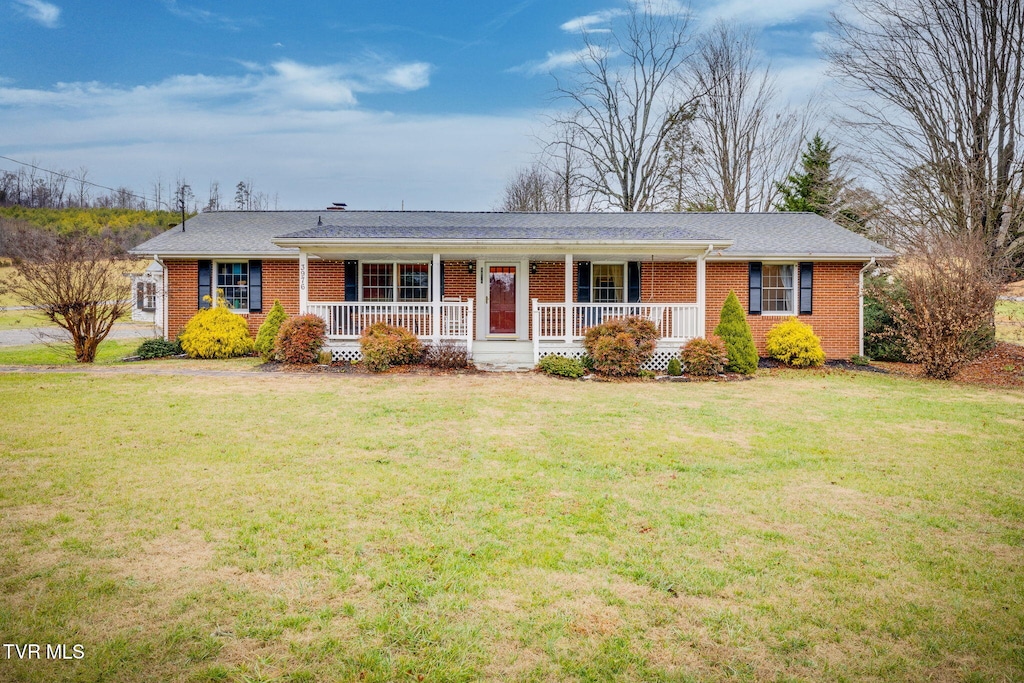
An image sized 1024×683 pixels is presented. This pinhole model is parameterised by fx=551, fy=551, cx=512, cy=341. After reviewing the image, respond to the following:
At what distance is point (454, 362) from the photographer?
1395cm

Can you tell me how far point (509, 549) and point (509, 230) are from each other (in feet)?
43.6

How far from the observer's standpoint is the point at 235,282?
1745 cm

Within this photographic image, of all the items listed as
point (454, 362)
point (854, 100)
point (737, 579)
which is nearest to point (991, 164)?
point (854, 100)

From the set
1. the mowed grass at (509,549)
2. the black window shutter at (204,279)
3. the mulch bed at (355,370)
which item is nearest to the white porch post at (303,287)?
the mulch bed at (355,370)

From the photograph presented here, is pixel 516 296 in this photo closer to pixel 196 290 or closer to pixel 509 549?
pixel 196 290

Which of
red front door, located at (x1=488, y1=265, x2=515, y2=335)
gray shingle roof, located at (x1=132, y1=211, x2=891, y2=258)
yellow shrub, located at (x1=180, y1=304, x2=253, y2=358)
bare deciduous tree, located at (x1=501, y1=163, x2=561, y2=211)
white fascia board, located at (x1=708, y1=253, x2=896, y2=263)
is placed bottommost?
yellow shrub, located at (x1=180, y1=304, x2=253, y2=358)

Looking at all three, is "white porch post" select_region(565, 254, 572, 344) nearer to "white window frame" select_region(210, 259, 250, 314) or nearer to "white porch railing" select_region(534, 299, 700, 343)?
"white porch railing" select_region(534, 299, 700, 343)

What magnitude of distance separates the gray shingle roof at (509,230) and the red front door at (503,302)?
1.33 m

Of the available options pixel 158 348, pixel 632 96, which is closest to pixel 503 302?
pixel 158 348

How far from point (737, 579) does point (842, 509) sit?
1.96 m

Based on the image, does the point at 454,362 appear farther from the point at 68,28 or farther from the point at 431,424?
A: the point at 68,28

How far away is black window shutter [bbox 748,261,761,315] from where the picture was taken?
16.9 meters

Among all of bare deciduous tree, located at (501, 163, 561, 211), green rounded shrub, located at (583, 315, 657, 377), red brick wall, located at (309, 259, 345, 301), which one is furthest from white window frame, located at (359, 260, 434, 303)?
bare deciduous tree, located at (501, 163, 561, 211)

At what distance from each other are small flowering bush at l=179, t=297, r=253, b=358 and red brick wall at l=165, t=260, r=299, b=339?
88cm
